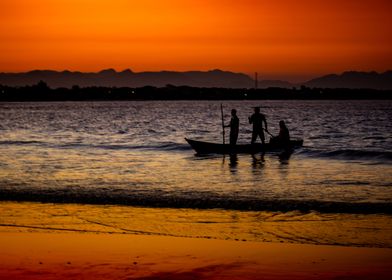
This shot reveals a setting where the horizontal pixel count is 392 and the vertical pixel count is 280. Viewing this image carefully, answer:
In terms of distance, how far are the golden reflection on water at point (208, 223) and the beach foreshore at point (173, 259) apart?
587mm

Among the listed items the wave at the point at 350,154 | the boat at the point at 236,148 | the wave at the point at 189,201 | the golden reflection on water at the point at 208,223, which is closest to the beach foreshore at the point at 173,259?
the golden reflection on water at the point at 208,223

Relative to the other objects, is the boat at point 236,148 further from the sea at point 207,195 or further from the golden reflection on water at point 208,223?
the golden reflection on water at point 208,223

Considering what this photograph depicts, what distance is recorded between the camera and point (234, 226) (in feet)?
42.3

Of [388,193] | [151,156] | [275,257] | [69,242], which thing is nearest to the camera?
[275,257]

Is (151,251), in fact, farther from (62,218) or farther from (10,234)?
(62,218)

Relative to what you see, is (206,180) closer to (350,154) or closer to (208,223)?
(208,223)

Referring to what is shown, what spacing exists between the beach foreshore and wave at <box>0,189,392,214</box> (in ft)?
15.2

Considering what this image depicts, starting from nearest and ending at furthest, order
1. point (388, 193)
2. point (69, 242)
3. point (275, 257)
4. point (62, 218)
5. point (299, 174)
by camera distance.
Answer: point (275, 257), point (69, 242), point (62, 218), point (388, 193), point (299, 174)

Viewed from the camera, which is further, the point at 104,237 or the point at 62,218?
the point at 62,218

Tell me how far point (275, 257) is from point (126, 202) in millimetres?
7481

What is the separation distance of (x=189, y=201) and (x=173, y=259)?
23.3 feet

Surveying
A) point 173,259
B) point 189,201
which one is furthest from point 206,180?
point 173,259

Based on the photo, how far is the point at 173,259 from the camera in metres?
9.88

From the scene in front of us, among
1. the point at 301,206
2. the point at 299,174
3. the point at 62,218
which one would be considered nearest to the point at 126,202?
the point at 62,218
